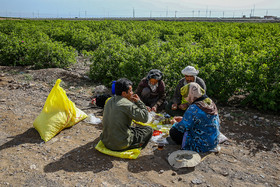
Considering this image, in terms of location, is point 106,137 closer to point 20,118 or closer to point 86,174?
point 86,174

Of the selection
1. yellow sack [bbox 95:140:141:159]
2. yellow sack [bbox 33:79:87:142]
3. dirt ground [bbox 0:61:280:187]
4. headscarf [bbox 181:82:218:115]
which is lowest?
dirt ground [bbox 0:61:280:187]

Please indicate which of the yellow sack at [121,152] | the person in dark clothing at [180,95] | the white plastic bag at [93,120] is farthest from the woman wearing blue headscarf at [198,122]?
the white plastic bag at [93,120]

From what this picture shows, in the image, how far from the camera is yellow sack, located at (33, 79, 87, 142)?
4.44 metres

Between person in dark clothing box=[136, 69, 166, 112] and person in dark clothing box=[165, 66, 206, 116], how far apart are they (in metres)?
0.30

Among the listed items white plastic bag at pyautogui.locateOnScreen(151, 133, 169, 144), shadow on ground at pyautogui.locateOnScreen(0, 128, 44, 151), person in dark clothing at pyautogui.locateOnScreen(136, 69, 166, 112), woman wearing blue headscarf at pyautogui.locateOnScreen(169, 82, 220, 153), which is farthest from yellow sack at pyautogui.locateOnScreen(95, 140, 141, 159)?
person in dark clothing at pyautogui.locateOnScreen(136, 69, 166, 112)

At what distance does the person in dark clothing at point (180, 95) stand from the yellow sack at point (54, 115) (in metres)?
→ 2.08

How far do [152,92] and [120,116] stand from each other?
6.96 feet

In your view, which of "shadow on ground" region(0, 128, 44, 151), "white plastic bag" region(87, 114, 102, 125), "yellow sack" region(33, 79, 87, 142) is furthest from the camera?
"white plastic bag" region(87, 114, 102, 125)

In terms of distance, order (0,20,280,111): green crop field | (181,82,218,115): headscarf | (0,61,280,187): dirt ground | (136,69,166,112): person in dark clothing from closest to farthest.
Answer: (0,61,280,187): dirt ground < (181,82,218,115): headscarf < (0,20,280,111): green crop field < (136,69,166,112): person in dark clothing

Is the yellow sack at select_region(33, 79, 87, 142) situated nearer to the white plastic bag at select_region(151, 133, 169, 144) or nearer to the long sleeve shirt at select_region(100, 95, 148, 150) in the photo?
the long sleeve shirt at select_region(100, 95, 148, 150)

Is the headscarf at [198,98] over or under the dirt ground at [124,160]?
over

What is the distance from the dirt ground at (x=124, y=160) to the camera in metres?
3.39

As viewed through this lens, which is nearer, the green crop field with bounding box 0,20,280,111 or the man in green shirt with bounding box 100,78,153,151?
the man in green shirt with bounding box 100,78,153,151

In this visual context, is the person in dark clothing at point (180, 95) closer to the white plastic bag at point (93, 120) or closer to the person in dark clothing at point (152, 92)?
the person in dark clothing at point (152, 92)
